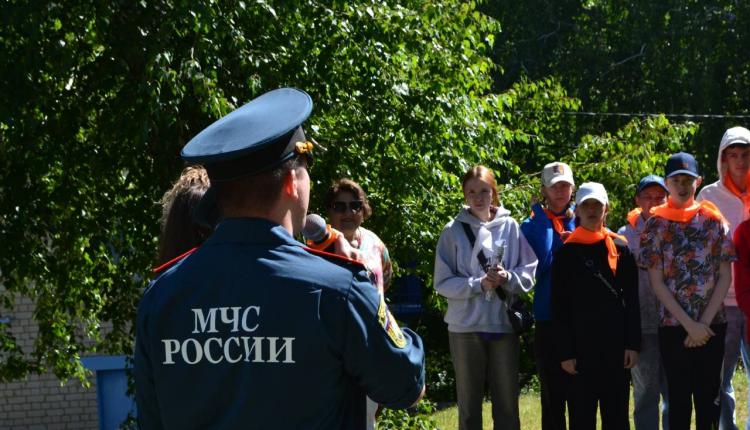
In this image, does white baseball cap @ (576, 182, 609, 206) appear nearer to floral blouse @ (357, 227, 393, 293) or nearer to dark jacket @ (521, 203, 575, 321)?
dark jacket @ (521, 203, 575, 321)

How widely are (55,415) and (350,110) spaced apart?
1075 centimetres

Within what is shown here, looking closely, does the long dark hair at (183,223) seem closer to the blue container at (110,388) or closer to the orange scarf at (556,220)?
the orange scarf at (556,220)

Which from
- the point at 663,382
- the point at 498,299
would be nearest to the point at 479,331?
the point at 498,299

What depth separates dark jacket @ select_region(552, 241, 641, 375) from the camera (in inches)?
234

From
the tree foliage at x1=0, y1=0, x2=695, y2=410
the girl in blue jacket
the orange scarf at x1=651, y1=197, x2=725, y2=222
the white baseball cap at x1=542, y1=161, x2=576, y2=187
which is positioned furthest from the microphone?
the orange scarf at x1=651, y1=197, x2=725, y2=222

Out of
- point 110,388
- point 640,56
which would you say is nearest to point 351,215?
point 110,388

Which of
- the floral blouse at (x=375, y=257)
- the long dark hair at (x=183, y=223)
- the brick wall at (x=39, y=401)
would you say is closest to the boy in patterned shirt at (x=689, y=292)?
the floral blouse at (x=375, y=257)

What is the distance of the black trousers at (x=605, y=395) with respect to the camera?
601 cm

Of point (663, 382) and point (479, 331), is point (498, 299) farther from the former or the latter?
point (663, 382)

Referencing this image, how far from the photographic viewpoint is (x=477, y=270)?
250 inches

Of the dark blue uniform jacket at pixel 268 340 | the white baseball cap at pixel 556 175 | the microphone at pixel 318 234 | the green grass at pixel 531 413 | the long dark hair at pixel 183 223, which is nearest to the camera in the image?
the dark blue uniform jacket at pixel 268 340

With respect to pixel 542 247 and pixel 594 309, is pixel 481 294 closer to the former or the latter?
pixel 542 247

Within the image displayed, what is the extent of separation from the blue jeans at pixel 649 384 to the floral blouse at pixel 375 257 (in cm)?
165

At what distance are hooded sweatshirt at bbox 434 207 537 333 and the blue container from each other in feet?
35.8
